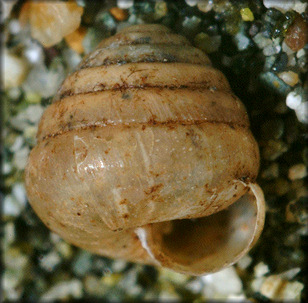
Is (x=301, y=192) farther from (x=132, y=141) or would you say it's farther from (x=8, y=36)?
(x=8, y=36)

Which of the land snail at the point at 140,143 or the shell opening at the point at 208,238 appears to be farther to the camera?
the shell opening at the point at 208,238

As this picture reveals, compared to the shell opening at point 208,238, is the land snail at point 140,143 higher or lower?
higher

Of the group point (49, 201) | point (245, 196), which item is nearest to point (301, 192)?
point (245, 196)

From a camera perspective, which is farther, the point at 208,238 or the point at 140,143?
the point at 208,238

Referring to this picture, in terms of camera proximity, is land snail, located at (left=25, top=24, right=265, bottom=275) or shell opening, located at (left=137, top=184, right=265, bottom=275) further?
shell opening, located at (left=137, top=184, right=265, bottom=275)

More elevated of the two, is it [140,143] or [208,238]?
[140,143]
